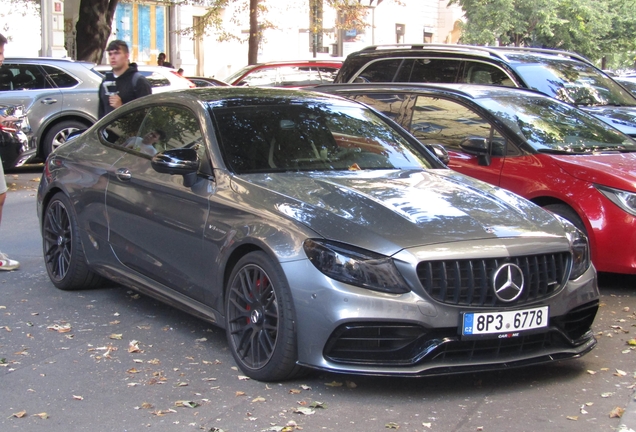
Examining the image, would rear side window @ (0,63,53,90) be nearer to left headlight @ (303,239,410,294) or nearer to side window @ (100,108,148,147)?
side window @ (100,108,148,147)

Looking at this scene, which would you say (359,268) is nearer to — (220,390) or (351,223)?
(351,223)

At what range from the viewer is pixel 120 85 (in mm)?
9141

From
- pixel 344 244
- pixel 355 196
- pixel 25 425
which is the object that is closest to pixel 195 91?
pixel 355 196

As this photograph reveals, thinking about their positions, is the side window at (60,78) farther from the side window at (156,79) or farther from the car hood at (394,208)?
the car hood at (394,208)

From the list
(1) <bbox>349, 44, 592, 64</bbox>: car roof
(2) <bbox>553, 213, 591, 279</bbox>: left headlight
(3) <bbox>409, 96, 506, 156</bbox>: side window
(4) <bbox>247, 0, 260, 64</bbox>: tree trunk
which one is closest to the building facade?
(4) <bbox>247, 0, 260, 64</bbox>: tree trunk

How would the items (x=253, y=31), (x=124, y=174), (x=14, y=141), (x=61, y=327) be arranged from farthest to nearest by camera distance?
(x=253, y=31), (x=14, y=141), (x=124, y=174), (x=61, y=327)

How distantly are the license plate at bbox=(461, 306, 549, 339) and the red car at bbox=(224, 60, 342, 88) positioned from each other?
1681 cm

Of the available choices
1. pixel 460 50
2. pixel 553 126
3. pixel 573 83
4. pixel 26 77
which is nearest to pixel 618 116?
pixel 573 83

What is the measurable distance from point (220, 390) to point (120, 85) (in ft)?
16.0

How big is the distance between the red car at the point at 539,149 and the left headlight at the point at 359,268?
2976mm

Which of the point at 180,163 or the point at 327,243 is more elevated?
the point at 180,163

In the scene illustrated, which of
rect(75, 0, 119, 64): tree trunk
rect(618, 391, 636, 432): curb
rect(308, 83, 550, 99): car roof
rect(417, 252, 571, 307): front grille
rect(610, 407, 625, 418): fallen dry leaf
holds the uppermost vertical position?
rect(75, 0, 119, 64): tree trunk

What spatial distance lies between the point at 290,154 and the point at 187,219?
2.46 feet

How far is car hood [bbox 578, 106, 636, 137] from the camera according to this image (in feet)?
34.9
